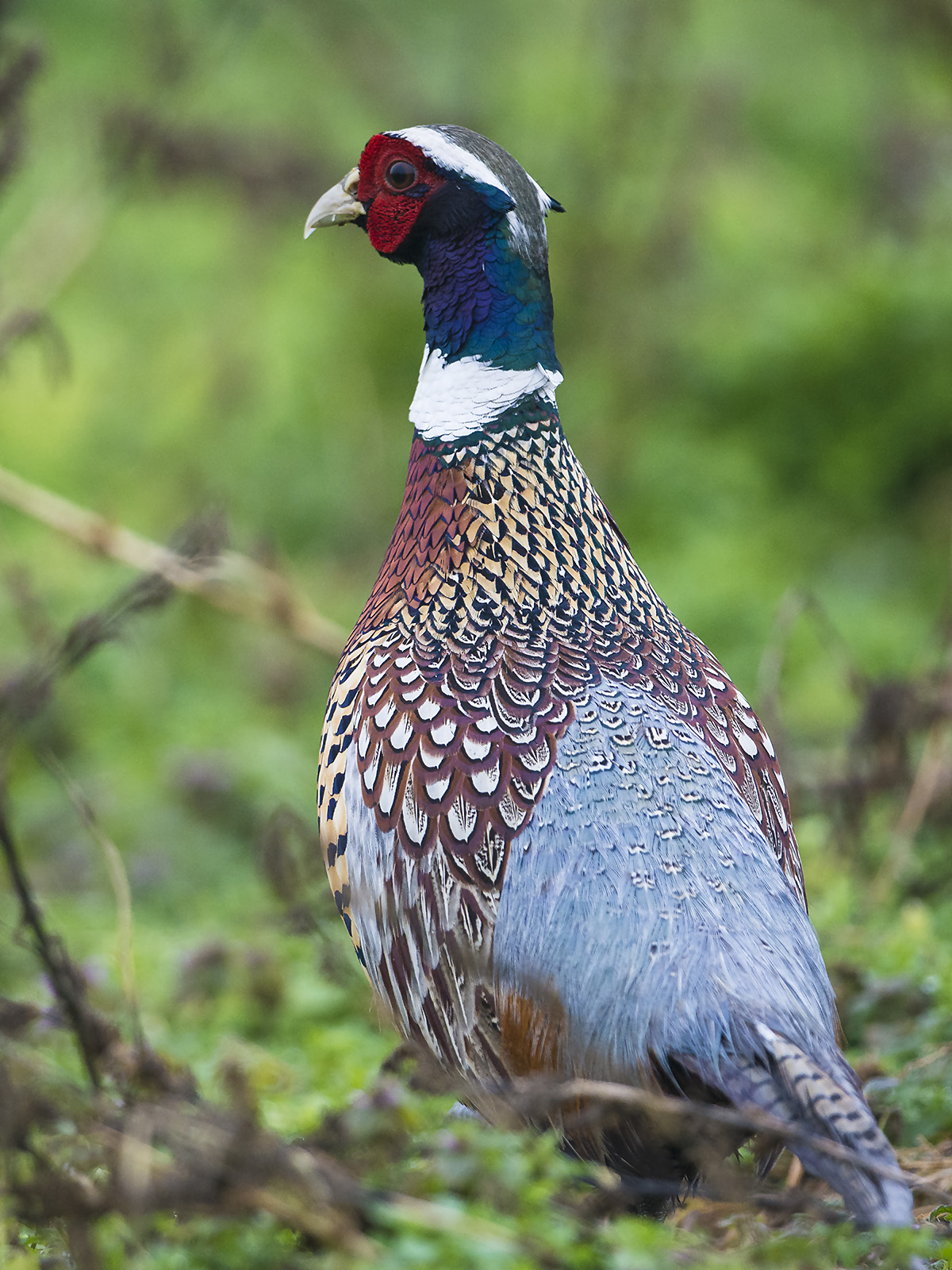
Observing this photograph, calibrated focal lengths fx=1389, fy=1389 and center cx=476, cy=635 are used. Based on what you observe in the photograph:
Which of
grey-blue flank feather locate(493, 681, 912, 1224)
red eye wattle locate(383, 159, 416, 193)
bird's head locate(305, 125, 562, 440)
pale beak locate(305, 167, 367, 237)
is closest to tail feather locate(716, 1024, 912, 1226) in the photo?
grey-blue flank feather locate(493, 681, 912, 1224)

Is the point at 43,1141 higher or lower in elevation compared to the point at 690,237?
lower

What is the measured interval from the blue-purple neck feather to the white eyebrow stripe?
0.03 m

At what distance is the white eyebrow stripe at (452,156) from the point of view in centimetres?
309

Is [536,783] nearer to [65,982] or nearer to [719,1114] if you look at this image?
[719,1114]

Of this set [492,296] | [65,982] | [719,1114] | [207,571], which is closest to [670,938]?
[719,1114]

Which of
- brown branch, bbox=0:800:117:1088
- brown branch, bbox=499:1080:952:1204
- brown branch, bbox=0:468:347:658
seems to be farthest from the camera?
brown branch, bbox=0:468:347:658

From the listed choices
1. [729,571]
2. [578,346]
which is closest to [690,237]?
[578,346]

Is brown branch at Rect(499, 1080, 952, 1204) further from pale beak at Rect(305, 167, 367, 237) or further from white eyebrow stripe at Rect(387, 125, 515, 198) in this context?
pale beak at Rect(305, 167, 367, 237)

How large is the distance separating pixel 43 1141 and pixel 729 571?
6146 millimetres

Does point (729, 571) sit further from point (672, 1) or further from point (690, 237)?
point (672, 1)

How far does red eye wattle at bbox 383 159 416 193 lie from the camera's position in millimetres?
3209

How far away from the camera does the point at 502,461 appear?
312 cm

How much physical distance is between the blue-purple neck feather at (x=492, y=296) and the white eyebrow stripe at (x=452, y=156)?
0.03m

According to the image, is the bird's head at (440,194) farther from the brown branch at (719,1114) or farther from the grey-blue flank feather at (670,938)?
the brown branch at (719,1114)
